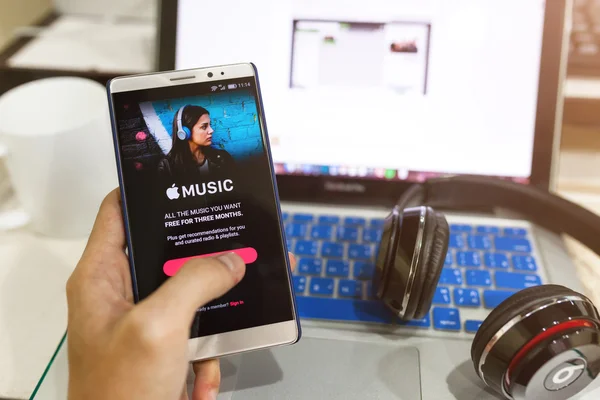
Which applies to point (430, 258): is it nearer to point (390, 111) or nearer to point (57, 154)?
point (390, 111)

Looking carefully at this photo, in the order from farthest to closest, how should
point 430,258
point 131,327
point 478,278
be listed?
point 478,278 → point 430,258 → point 131,327

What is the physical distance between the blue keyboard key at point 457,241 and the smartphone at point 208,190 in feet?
0.73

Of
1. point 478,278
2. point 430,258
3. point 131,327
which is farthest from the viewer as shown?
point 478,278

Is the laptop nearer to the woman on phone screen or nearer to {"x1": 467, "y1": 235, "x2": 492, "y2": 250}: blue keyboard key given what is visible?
{"x1": 467, "y1": 235, "x2": 492, "y2": 250}: blue keyboard key

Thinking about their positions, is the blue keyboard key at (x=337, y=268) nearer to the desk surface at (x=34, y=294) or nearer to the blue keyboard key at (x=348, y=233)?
the blue keyboard key at (x=348, y=233)

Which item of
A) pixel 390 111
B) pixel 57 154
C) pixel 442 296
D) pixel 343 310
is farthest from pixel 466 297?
pixel 57 154

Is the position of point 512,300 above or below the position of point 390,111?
below

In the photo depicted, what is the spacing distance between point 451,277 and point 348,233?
13 centimetres

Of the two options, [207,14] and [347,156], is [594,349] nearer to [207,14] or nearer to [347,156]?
[347,156]

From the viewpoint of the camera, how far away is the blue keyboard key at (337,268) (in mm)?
551

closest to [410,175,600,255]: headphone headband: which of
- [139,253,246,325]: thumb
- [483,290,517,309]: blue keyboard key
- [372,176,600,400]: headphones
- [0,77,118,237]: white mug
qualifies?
[372,176,600,400]: headphones

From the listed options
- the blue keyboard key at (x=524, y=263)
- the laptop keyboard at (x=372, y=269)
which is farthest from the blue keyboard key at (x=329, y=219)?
the blue keyboard key at (x=524, y=263)

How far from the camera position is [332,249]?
0.58 metres

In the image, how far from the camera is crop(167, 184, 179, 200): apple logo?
44cm
